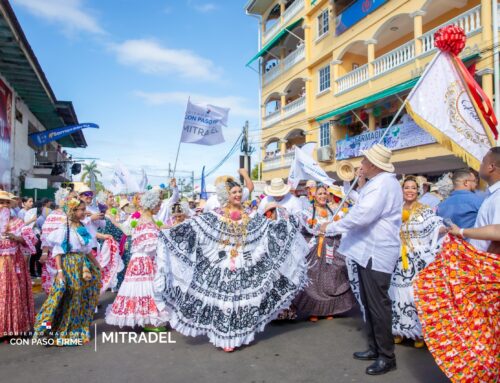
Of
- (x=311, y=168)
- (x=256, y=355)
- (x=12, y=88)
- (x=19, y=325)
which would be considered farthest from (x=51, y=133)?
(x=256, y=355)

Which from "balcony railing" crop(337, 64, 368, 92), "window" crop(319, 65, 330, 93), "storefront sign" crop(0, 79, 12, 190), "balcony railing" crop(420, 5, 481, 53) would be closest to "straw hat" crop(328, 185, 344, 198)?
"balcony railing" crop(420, 5, 481, 53)

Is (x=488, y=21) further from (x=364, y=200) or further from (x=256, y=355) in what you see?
(x=256, y=355)

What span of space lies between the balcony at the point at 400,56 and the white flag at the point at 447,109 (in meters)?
8.99

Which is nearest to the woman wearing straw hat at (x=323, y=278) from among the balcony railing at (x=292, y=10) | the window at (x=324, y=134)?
the window at (x=324, y=134)

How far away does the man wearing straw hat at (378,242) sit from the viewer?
3.98 m

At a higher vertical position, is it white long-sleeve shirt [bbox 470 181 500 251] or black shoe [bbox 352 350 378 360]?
white long-sleeve shirt [bbox 470 181 500 251]

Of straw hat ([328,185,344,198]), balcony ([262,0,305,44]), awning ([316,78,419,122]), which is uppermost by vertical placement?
→ balcony ([262,0,305,44])

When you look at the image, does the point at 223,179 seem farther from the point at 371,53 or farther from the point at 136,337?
the point at 371,53

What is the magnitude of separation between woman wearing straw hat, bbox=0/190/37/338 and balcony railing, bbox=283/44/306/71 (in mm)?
20182

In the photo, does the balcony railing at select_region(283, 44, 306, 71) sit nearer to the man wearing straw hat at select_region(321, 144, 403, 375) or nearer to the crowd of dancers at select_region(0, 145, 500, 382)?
the crowd of dancers at select_region(0, 145, 500, 382)

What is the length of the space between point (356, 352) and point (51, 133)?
53.8 feet

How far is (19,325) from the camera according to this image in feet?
16.6

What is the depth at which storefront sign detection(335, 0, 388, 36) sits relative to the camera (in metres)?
17.0

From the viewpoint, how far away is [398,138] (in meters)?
15.5
